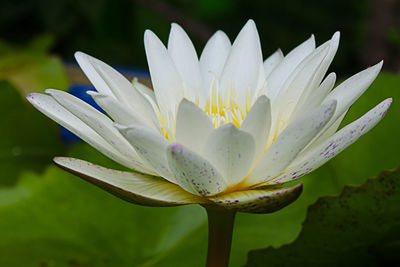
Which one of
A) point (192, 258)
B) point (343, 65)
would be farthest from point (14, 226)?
point (343, 65)

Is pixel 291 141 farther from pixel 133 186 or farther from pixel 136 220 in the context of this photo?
pixel 136 220

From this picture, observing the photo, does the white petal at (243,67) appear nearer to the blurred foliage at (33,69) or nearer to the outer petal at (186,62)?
the outer petal at (186,62)

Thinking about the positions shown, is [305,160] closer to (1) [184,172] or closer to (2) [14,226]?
(1) [184,172]

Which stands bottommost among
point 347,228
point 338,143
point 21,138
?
Answer: point 21,138

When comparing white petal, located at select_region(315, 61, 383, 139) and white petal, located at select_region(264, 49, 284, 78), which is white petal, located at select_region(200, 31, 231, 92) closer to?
white petal, located at select_region(264, 49, 284, 78)

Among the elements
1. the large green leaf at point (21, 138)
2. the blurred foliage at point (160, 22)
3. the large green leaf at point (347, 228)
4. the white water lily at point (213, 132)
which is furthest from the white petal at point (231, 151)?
the blurred foliage at point (160, 22)

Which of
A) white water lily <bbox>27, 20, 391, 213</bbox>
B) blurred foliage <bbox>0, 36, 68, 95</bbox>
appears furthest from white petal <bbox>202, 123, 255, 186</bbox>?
blurred foliage <bbox>0, 36, 68, 95</bbox>

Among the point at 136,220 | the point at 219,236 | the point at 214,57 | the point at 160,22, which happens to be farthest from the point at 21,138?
the point at 160,22

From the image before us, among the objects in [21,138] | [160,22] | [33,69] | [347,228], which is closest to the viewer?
[347,228]
